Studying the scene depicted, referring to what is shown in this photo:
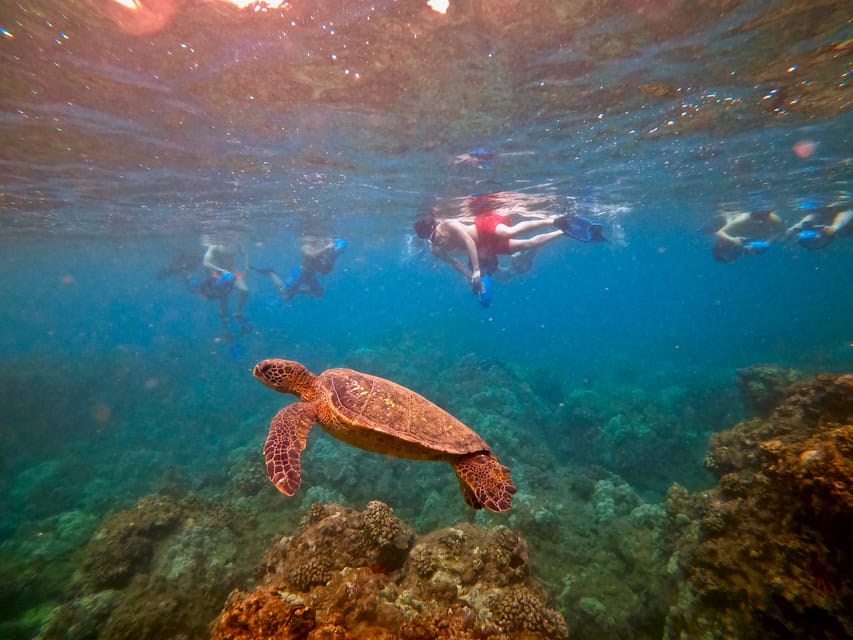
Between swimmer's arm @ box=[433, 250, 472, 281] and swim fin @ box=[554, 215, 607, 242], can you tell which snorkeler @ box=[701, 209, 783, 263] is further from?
swimmer's arm @ box=[433, 250, 472, 281]

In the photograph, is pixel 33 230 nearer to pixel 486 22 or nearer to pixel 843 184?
pixel 486 22

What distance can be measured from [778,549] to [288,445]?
5.76 m

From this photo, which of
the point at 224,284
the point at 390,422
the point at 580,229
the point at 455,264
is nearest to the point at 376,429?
the point at 390,422

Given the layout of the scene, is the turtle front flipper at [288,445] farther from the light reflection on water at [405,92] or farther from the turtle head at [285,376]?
the light reflection on water at [405,92]

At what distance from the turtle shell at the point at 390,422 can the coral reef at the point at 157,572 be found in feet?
12.0

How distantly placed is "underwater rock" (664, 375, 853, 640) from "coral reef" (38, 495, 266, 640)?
22.4ft

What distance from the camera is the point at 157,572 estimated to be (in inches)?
245

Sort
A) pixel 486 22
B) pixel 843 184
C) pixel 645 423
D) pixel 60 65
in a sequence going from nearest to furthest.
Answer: pixel 486 22
pixel 60 65
pixel 645 423
pixel 843 184

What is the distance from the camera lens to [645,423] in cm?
1477

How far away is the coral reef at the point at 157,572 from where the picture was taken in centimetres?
512

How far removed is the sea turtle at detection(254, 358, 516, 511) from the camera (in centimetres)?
404

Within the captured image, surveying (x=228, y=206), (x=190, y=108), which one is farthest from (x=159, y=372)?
(x=190, y=108)

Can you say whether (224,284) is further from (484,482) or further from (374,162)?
(484,482)

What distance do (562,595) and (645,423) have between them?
10763 mm
